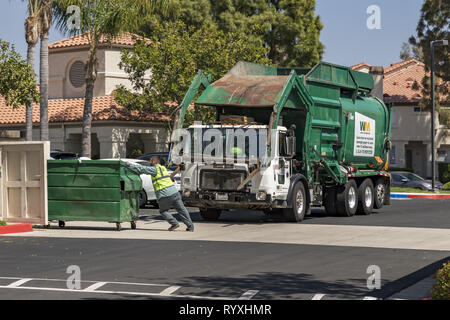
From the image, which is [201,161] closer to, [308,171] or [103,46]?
[308,171]

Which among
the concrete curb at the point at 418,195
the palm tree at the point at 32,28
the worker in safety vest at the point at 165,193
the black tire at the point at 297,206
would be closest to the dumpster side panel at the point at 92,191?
the worker in safety vest at the point at 165,193

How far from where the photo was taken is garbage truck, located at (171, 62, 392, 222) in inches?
808

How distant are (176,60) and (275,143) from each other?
1803 cm

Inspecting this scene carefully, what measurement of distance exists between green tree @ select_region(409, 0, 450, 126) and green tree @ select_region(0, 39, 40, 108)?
3753cm

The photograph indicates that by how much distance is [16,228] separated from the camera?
1906 centimetres

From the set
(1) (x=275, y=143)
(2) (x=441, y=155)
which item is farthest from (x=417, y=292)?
(2) (x=441, y=155)

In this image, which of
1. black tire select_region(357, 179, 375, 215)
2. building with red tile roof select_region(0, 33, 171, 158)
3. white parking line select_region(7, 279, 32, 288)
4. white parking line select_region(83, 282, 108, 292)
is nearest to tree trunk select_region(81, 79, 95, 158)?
building with red tile roof select_region(0, 33, 171, 158)

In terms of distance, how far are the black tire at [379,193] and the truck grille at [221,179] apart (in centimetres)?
753

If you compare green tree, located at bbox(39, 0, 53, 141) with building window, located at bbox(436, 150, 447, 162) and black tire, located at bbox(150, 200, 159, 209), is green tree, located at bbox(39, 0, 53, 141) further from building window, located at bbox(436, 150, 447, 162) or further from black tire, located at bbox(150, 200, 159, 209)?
building window, located at bbox(436, 150, 447, 162)

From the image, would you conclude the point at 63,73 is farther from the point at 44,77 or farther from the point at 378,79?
the point at 378,79

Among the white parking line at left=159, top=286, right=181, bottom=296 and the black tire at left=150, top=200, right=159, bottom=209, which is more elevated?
the black tire at left=150, top=200, right=159, bottom=209

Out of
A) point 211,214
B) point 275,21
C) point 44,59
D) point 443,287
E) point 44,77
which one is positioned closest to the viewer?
point 443,287

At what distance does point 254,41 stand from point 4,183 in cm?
2850

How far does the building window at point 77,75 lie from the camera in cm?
4444
